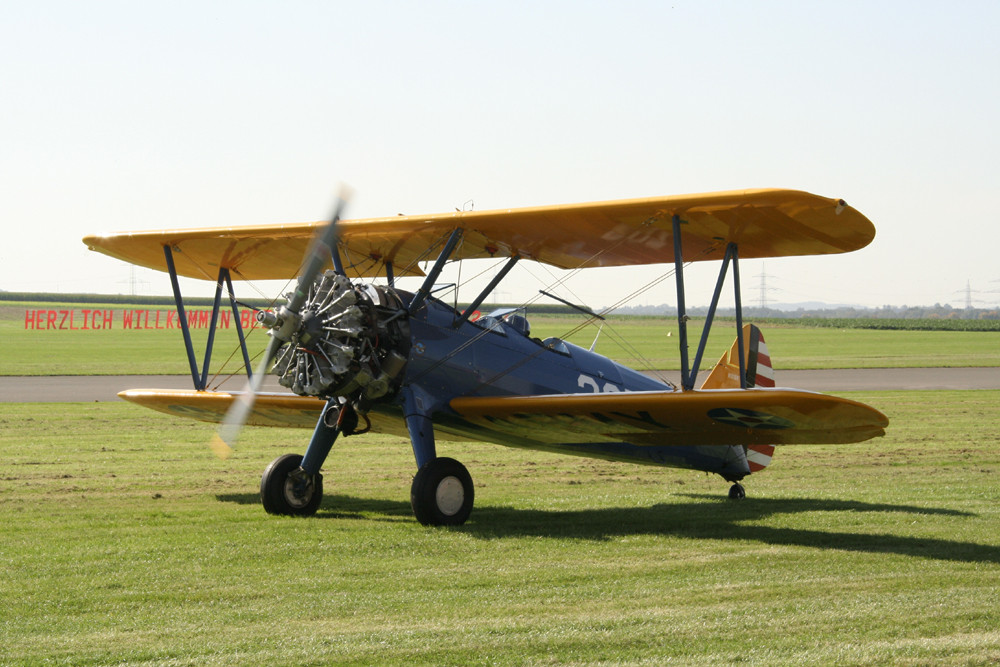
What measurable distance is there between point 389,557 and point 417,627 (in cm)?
219

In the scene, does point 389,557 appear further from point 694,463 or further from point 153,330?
point 153,330

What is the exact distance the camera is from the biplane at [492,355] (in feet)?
29.7

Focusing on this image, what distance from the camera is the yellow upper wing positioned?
29.7ft

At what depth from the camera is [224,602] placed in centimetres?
644

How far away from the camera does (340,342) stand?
909 centimetres

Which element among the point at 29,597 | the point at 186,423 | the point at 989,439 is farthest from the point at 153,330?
the point at 29,597

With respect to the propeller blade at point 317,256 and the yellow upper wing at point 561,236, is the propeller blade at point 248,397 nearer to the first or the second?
the propeller blade at point 317,256

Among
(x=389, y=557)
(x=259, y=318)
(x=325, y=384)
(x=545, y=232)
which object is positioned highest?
(x=545, y=232)

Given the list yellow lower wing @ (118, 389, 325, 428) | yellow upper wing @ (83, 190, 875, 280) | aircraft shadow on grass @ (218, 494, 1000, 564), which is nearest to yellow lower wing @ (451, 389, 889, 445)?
aircraft shadow on grass @ (218, 494, 1000, 564)

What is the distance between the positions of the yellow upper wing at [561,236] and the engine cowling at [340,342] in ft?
2.67

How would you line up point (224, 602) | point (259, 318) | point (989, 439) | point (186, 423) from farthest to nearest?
point (186, 423), point (989, 439), point (259, 318), point (224, 602)

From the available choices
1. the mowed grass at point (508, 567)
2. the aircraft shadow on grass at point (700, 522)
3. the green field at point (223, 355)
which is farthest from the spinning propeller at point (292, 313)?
the green field at point (223, 355)

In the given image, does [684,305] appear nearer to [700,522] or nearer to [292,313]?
[700,522]

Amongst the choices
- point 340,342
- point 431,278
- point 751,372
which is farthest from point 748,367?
point 340,342
